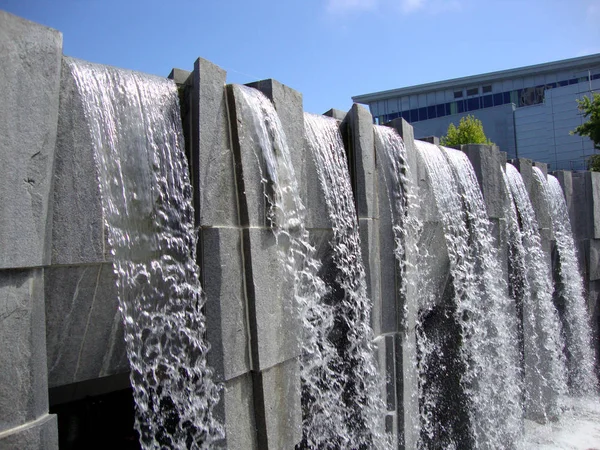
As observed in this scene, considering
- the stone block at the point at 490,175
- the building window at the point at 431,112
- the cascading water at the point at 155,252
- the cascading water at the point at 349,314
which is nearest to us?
the cascading water at the point at 155,252

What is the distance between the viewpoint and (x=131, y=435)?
548cm

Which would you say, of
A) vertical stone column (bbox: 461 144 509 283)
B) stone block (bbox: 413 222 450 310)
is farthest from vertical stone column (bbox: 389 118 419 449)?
vertical stone column (bbox: 461 144 509 283)

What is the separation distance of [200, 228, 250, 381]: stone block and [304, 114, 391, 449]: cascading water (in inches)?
57.1

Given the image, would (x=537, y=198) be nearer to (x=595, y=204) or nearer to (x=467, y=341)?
(x=595, y=204)

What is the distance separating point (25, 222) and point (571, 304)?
10011mm

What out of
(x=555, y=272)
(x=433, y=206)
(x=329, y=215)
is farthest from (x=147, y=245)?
(x=555, y=272)

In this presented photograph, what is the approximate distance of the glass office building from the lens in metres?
40.3

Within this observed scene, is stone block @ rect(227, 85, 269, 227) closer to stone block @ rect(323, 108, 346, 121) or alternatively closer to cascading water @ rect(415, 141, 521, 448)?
stone block @ rect(323, 108, 346, 121)

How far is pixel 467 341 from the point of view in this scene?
699 centimetres

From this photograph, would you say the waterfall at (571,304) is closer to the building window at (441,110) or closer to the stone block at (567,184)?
the stone block at (567,184)

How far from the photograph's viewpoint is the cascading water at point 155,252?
3.73 meters

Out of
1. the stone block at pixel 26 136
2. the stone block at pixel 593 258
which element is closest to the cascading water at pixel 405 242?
the stone block at pixel 26 136

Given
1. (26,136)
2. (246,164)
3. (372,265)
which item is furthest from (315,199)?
(26,136)

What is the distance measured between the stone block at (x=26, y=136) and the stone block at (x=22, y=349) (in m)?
0.13
